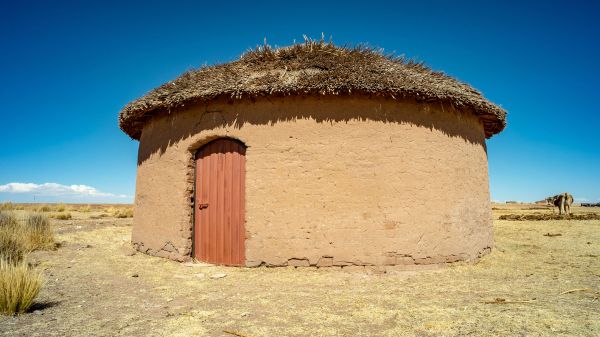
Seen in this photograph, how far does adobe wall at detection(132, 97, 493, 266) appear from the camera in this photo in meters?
6.26

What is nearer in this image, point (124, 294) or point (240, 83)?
point (124, 294)

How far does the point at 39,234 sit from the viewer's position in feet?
27.8

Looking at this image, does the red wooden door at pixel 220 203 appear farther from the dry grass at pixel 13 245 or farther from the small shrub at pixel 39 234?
the small shrub at pixel 39 234

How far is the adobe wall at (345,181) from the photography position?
626 cm

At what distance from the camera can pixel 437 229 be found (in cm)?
657

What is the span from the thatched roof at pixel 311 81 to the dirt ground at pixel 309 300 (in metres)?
2.91

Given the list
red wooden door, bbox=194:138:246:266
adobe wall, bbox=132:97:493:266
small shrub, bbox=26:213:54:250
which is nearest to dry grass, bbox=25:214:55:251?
small shrub, bbox=26:213:54:250

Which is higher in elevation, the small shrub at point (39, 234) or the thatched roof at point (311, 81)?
the thatched roof at point (311, 81)

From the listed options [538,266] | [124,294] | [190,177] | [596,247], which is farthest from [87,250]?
[596,247]

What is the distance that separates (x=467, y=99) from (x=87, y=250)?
825 centimetres

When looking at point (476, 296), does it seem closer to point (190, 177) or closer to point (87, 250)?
point (190, 177)

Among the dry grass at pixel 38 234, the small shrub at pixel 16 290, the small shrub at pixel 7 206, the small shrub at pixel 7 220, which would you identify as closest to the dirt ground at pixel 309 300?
the small shrub at pixel 16 290

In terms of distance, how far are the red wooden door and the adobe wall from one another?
23cm

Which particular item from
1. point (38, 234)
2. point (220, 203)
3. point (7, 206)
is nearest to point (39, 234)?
point (38, 234)
